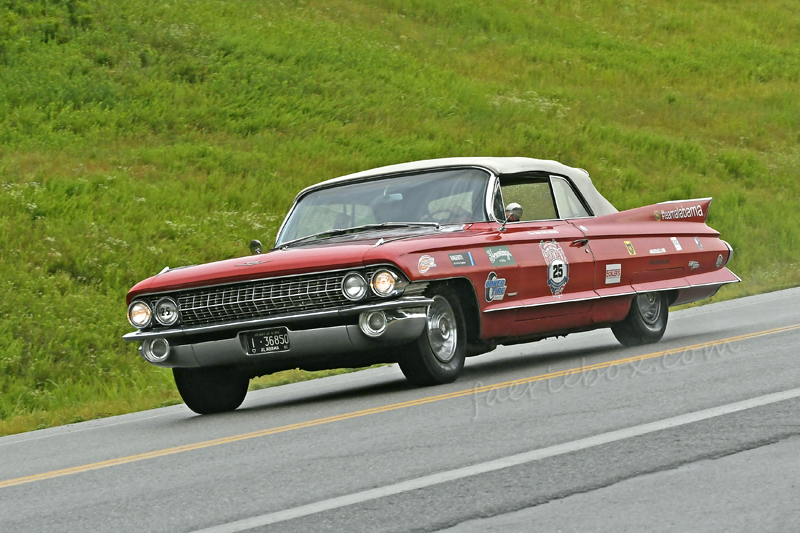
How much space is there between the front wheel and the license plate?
32.7 inches

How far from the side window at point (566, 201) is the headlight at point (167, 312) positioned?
3.55 metres

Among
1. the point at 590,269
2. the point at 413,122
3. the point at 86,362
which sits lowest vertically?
the point at 86,362

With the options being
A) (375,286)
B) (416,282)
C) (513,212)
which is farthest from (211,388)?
(513,212)

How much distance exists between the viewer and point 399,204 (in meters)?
9.45

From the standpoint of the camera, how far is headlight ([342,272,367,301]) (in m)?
7.94

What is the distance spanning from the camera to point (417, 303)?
26.1 feet

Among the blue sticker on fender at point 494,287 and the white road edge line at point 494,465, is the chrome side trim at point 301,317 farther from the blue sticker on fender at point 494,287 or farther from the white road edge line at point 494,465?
the white road edge line at point 494,465

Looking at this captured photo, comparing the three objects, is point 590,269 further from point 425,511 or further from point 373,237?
point 425,511

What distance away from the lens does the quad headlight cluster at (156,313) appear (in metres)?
8.54

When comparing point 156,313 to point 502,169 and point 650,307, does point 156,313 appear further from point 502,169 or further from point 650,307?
point 650,307

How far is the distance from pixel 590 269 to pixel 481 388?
2.14 metres

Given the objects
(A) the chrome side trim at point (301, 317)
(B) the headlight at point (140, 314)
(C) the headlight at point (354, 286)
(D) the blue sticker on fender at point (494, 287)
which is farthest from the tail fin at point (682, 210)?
(B) the headlight at point (140, 314)

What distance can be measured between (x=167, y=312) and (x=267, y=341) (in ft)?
3.09

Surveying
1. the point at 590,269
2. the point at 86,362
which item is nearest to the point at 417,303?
the point at 590,269
